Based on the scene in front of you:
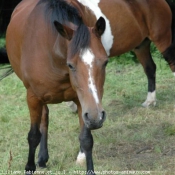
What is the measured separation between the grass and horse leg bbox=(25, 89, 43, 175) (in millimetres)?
153

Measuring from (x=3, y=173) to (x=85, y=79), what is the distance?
120 centimetres

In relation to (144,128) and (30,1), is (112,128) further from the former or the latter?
(30,1)

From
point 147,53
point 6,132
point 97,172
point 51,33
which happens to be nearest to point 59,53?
point 51,33

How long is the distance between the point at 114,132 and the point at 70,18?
5.91ft

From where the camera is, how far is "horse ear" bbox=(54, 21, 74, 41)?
9.86 ft

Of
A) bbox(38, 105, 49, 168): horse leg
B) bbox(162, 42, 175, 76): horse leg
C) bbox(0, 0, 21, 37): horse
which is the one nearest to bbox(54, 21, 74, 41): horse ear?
bbox(38, 105, 49, 168): horse leg

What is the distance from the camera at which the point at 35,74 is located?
3.38 metres

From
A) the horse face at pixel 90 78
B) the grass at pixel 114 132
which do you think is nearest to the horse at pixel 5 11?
the grass at pixel 114 132

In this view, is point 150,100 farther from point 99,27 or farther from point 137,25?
point 99,27

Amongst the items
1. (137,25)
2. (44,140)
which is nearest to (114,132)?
(44,140)

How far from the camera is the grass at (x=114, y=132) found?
3892 millimetres

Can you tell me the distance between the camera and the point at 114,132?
15.6 ft

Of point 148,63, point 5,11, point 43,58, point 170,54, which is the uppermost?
point 43,58

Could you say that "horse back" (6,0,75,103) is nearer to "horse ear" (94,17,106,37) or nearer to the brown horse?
the brown horse
